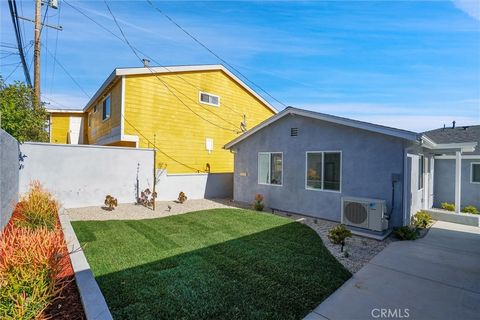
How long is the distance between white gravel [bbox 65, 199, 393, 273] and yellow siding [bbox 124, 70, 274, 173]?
9.59 ft

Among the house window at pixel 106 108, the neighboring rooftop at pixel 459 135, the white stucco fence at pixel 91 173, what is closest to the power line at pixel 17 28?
the house window at pixel 106 108

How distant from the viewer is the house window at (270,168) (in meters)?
10.1

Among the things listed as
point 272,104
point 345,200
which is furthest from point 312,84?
point 345,200

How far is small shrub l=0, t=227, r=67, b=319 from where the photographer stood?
8.27 feet

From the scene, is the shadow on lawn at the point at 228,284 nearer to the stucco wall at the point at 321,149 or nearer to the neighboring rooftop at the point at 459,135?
the stucco wall at the point at 321,149

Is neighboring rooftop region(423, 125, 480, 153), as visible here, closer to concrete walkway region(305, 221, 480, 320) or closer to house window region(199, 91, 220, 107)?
concrete walkway region(305, 221, 480, 320)

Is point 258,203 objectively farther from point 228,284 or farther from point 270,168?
point 228,284

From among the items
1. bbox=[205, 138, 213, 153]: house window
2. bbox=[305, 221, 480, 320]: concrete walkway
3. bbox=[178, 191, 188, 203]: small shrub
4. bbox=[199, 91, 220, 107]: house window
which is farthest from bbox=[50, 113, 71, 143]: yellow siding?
bbox=[305, 221, 480, 320]: concrete walkway

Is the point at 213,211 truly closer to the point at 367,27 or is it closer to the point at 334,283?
the point at 334,283

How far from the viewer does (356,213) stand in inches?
281

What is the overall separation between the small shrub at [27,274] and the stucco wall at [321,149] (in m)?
7.62

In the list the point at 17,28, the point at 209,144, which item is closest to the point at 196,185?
the point at 209,144

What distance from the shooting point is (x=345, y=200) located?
7402mm

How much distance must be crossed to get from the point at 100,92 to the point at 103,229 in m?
10.0
